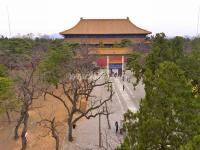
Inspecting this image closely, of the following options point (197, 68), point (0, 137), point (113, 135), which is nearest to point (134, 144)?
point (113, 135)

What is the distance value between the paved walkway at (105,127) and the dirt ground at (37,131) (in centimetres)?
105

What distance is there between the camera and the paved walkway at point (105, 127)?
1964cm

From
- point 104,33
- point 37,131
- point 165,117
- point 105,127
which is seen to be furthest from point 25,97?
point 104,33

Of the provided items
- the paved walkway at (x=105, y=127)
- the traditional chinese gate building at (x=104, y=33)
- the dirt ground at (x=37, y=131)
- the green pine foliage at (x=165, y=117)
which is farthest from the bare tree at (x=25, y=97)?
the traditional chinese gate building at (x=104, y=33)

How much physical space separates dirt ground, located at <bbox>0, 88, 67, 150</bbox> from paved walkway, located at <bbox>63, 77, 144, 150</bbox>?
1.05 metres

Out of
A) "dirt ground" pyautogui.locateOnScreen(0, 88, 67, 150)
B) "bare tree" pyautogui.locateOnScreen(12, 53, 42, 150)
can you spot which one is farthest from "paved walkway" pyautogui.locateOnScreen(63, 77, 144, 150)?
"bare tree" pyautogui.locateOnScreen(12, 53, 42, 150)

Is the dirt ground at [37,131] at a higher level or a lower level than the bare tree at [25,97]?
lower

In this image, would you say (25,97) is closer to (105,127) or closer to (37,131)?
(37,131)

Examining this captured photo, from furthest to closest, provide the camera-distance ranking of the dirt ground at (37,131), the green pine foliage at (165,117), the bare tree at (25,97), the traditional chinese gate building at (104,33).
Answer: the traditional chinese gate building at (104,33)
the dirt ground at (37,131)
the bare tree at (25,97)
the green pine foliage at (165,117)

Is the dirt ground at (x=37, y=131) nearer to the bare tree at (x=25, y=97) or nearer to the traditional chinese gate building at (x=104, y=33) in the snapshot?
the bare tree at (x=25, y=97)

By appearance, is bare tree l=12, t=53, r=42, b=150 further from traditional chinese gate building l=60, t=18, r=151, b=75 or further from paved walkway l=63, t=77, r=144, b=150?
traditional chinese gate building l=60, t=18, r=151, b=75

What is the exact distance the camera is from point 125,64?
1909 inches

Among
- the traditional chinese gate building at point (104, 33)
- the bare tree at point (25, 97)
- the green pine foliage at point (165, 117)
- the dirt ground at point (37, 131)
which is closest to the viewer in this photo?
the green pine foliage at point (165, 117)

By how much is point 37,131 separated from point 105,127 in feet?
14.5
